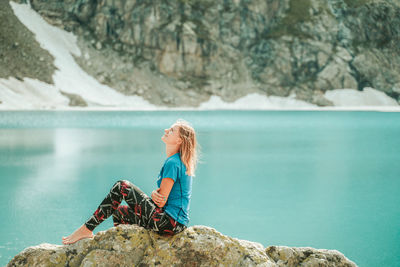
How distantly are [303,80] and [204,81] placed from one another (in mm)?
21643

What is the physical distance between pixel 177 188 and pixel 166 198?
177 millimetres

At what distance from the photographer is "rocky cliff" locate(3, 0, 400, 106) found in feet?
271

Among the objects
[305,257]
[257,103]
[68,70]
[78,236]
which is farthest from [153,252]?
[257,103]

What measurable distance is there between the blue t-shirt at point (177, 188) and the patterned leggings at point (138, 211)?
0.26ft

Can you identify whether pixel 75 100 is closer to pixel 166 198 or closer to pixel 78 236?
pixel 78 236

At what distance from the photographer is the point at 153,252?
4445 millimetres

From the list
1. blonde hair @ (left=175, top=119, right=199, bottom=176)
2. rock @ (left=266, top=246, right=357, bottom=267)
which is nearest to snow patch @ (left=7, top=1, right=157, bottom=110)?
blonde hair @ (left=175, top=119, right=199, bottom=176)

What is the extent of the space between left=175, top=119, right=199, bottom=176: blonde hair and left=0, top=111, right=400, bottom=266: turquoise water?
417cm

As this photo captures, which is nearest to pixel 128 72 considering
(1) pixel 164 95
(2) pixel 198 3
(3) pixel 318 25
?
(1) pixel 164 95

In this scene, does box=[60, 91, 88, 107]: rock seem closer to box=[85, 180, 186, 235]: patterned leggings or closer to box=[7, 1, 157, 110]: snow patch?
box=[7, 1, 157, 110]: snow patch

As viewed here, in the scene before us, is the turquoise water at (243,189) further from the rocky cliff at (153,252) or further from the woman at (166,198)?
the woman at (166,198)

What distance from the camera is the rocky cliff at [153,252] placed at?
4.37m

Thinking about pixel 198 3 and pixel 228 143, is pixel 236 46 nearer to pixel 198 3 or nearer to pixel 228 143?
pixel 198 3

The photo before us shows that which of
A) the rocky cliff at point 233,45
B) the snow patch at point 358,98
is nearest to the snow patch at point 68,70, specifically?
the rocky cliff at point 233,45
